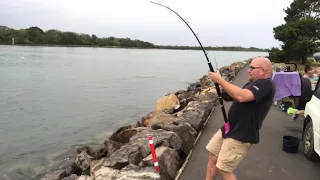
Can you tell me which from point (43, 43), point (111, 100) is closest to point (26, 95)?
point (111, 100)

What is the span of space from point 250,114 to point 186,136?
3465 millimetres

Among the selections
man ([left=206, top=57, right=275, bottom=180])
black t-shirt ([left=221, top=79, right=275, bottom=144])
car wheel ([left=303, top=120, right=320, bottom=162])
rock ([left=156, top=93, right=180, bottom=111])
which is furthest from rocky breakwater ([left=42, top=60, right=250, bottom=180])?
rock ([left=156, top=93, right=180, bottom=111])

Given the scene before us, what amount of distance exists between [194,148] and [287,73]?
4.76 meters

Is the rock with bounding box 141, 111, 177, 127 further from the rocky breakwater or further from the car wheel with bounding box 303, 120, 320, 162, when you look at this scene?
the car wheel with bounding box 303, 120, 320, 162

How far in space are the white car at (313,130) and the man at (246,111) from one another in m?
2.41

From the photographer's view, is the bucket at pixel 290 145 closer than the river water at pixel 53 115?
Yes

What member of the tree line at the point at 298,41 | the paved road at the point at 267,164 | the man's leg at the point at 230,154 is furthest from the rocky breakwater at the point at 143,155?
the tree line at the point at 298,41

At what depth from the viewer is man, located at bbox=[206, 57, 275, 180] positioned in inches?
136

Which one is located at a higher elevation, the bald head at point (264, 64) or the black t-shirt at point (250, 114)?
the bald head at point (264, 64)

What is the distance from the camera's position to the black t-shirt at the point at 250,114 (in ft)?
11.6

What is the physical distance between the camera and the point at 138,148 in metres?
6.00

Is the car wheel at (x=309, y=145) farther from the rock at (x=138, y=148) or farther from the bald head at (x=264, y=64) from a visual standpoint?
the bald head at (x=264, y=64)

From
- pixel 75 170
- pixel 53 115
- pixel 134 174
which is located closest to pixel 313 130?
pixel 134 174

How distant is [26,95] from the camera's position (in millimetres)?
21766
